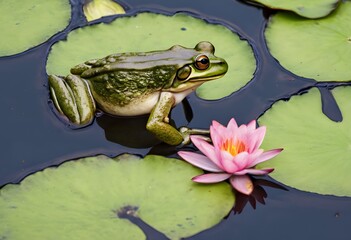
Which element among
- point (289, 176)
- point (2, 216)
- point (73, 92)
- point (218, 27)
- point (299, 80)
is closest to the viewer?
point (2, 216)

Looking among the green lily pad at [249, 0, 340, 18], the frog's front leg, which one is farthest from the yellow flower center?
the green lily pad at [249, 0, 340, 18]

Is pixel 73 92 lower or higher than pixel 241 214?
higher

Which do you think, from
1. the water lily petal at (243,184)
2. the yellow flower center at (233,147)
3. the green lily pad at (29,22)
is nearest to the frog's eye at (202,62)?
the yellow flower center at (233,147)

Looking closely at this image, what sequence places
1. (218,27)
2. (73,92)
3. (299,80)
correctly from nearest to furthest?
(73,92), (299,80), (218,27)

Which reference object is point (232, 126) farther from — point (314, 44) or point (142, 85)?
point (314, 44)

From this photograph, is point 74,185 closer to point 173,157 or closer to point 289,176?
point 173,157

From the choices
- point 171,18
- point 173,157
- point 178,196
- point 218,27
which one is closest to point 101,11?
point 171,18
